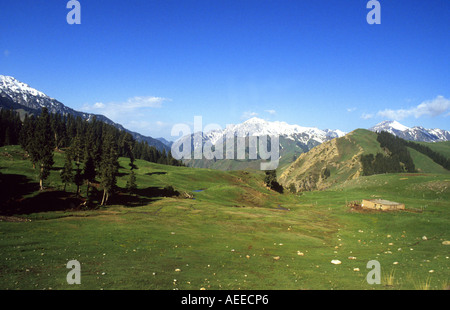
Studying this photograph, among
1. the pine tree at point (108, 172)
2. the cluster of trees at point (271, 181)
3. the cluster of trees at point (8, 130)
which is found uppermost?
the cluster of trees at point (8, 130)

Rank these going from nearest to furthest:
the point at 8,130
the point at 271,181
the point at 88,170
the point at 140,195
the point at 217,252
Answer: the point at 217,252 < the point at 88,170 < the point at 140,195 < the point at 8,130 < the point at 271,181

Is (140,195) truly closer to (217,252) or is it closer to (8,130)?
(217,252)

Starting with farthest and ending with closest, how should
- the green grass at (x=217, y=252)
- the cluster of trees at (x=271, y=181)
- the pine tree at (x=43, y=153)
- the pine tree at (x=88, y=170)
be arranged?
the cluster of trees at (x=271, y=181) < the pine tree at (x=88, y=170) < the pine tree at (x=43, y=153) < the green grass at (x=217, y=252)

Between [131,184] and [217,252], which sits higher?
[131,184]

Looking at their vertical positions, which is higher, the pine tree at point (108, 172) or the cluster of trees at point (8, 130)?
the cluster of trees at point (8, 130)

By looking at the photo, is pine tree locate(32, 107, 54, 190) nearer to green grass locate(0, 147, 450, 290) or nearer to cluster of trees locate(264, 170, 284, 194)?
green grass locate(0, 147, 450, 290)

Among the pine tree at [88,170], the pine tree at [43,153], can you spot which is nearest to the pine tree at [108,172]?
the pine tree at [88,170]

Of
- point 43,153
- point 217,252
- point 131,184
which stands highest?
point 43,153

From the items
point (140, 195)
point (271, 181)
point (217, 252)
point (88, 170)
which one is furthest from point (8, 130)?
point (217, 252)

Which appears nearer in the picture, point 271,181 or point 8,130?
point 8,130

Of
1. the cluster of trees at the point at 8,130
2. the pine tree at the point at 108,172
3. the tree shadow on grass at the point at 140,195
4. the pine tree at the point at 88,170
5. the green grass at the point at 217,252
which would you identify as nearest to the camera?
the green grass at the point at 217,252

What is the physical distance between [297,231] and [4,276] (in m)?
42.4

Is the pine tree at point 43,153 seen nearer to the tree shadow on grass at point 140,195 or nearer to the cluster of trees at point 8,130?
the tree shadow on grass at point 140,195

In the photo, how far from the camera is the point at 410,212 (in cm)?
6366
